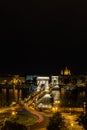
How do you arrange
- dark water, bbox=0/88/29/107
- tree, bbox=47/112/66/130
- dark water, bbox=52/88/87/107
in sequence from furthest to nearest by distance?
dark water, bbox=0/88/29/107
dark water, bbox=52/88/87/107
tree, bbox=47/112/66/130

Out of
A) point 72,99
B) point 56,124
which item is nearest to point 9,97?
point 72,99

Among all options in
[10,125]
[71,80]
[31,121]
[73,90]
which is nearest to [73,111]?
[31,121]

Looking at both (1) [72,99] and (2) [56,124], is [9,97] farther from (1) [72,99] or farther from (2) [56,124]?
(2) [56,124]

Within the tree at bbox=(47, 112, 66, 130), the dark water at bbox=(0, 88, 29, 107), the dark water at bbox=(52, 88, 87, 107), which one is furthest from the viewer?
the dark water at bbox=(0, 88, 29, 107)

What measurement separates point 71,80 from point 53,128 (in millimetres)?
68628

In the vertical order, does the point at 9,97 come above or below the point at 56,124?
above

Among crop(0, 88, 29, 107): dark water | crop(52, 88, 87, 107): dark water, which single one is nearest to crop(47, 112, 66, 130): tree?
crop(52, 88, 87, 107): dark water

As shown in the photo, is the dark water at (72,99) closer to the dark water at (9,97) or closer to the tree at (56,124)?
the dark water at (9,97)

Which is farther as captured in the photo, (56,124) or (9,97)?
(9,97)

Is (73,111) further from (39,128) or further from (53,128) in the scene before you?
(53,128)

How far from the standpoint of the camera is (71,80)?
264 feet

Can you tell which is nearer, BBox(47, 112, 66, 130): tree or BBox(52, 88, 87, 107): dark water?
A: BBox(47, 112, 66, 130): tree

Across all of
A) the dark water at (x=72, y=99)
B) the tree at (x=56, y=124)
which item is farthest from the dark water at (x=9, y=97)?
the tree at (x=56, y=124)

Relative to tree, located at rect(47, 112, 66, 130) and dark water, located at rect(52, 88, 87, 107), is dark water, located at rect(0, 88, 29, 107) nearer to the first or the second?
dark water, located at rect(52, 88, 87, 107)
